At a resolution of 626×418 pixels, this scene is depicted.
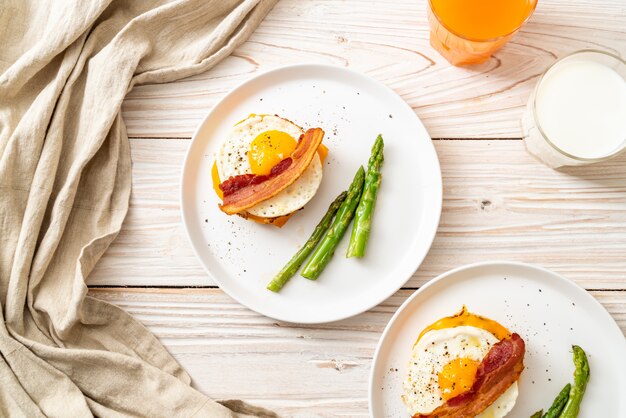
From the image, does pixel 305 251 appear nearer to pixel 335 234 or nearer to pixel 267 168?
pixel 335 234

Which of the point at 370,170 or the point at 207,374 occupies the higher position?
the point at 370,170

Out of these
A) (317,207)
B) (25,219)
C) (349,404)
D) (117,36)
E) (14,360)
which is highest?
(117,36)

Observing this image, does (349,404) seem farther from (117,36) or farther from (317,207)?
(117,36)

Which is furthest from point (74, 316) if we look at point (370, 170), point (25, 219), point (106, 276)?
point (370, 170)

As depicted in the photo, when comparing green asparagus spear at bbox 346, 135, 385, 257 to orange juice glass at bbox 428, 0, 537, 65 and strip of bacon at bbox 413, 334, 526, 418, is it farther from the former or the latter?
strip of bacon at bbox 413, 334, 526, 418

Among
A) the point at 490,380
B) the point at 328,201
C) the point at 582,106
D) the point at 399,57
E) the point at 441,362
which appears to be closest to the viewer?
the point at 490,380

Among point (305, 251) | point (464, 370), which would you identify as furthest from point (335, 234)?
point (464, 370)
